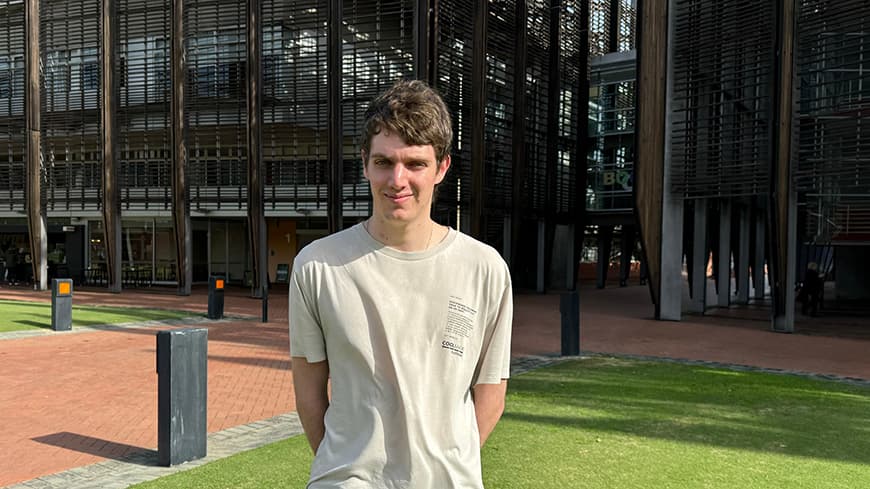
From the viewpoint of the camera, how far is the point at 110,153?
24672 mm

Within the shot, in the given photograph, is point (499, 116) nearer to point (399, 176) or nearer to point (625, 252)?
point (625, 252)

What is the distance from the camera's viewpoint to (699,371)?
10320mm

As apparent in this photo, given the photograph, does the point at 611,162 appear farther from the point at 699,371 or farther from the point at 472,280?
the point at 472,280

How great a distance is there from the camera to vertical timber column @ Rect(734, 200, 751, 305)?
23641 millimetres

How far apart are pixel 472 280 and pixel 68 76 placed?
30306 mm

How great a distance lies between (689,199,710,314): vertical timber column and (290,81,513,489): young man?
19.1m

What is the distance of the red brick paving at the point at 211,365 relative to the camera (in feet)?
20.6

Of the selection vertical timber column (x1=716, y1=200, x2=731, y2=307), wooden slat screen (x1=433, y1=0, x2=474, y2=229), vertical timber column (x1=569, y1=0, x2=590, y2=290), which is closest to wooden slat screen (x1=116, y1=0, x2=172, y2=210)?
wooden slat screen (x1=433, y1=0, x2=474, y2=229)

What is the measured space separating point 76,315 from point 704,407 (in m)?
15.0

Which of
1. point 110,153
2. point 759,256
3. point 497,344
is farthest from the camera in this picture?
point 759,256

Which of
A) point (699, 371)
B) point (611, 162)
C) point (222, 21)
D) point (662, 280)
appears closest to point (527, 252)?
point (611, 162)

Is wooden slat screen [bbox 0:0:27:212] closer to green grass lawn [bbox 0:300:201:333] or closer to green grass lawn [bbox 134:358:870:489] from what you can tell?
green grass lawn [bbox 0:300:201:333]

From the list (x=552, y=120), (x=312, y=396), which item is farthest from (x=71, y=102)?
(x=312, y=396)

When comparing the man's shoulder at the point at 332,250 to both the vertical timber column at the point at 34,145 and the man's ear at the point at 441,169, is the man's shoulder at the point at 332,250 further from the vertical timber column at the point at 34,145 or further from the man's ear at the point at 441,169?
the vertical timber column at the point at 34,145
